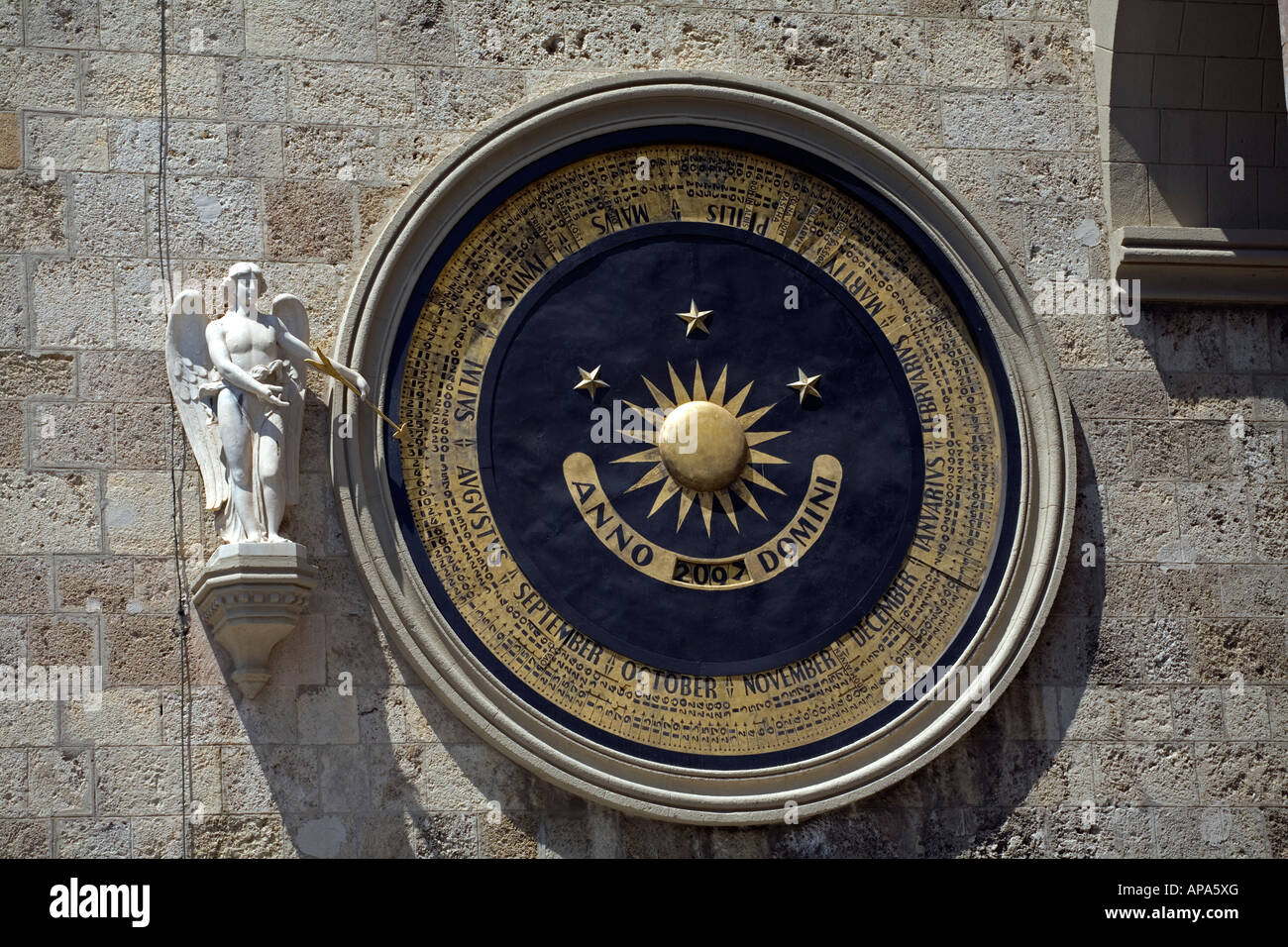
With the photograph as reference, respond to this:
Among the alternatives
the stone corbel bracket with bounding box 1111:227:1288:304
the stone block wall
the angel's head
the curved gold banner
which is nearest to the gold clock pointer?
the stone block wall

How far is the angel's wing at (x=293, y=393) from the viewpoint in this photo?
27.4ft

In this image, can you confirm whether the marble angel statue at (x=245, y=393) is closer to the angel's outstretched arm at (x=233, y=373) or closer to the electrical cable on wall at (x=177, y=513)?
the angel's outstretched arm at (x=233, y=373)

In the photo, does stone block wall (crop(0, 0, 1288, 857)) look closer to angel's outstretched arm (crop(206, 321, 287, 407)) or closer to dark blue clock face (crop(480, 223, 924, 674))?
angel's outstretched arm (crop(206, 321, 287, 407))

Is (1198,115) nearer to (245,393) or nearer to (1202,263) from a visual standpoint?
(1202,263)

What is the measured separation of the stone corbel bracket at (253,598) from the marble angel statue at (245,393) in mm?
89

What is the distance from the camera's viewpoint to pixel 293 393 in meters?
8.39

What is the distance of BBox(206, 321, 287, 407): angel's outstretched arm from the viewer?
8234 mm

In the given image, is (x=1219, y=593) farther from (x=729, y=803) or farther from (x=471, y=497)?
(x=471, y=497)

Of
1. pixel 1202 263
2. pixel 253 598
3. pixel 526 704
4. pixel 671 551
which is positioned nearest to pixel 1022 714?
pixel 671 551

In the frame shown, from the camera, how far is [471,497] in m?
8.61

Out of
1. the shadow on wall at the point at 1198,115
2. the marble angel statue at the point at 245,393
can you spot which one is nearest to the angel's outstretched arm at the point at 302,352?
the marble angel statue at the point at 245,393

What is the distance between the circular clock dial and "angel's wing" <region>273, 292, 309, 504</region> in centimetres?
39

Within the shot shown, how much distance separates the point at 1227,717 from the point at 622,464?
272cm
